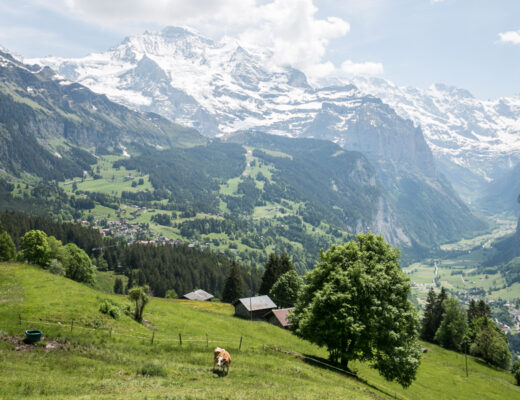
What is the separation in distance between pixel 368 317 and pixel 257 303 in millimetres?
51291

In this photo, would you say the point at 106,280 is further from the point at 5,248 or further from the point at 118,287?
the point at 5,248

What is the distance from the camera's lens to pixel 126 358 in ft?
98.3

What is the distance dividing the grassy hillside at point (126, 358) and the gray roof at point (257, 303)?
2836cm

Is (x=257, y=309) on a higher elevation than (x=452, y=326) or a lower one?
lower

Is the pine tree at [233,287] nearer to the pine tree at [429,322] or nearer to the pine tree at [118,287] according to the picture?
the pine tree at [118,287]

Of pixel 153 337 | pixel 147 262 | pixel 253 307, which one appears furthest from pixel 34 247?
pixel 147 262

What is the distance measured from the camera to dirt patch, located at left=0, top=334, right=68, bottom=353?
2884cm

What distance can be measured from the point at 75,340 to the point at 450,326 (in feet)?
324

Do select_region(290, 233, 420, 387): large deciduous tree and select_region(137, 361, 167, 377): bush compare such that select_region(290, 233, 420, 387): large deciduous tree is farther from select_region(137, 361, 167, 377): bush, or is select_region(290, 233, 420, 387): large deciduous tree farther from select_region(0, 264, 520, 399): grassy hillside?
select_region(137, 361, 167, 377): bush

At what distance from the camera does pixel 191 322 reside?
52.9 m

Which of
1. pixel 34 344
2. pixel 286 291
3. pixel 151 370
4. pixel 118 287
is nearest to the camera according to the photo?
pixel 151 370

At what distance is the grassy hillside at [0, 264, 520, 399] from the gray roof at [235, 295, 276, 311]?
28.4 m

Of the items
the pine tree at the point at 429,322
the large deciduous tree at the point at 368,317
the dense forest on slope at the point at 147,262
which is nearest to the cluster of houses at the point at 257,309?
the large deciduous tree at the point at 368,317

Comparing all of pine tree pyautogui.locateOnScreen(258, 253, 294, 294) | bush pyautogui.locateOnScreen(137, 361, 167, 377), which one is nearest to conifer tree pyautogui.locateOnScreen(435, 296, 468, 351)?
pine tree pyautogui.locateOnScreen(258, 253, 294, 294)
